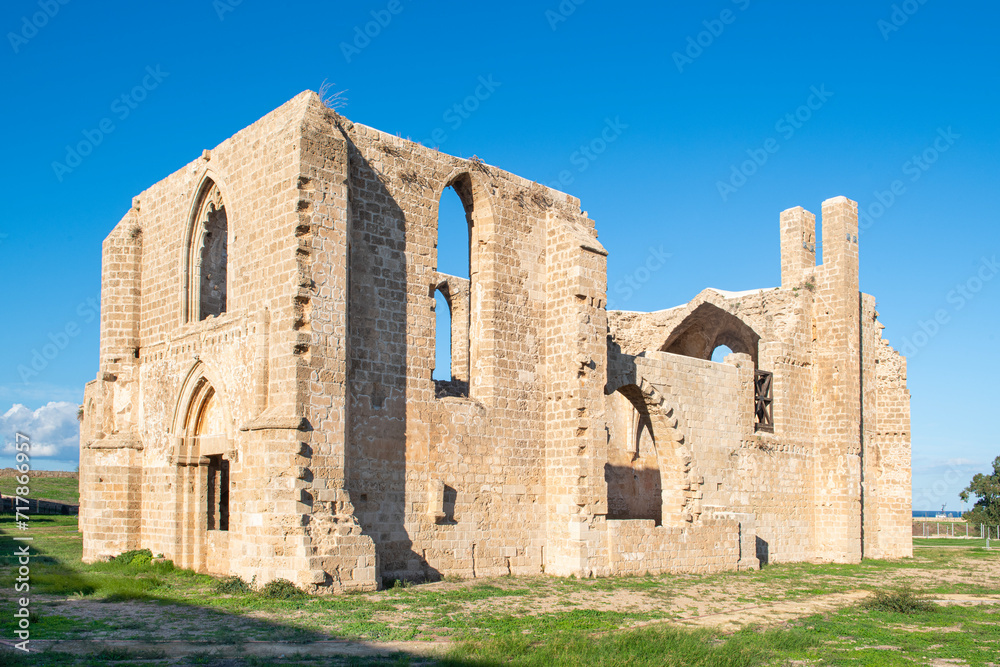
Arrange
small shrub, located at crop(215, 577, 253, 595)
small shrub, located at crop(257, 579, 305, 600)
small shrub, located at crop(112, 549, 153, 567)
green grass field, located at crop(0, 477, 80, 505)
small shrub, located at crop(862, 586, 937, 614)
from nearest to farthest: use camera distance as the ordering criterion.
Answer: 1. small shrub, located at crop(257, 579, 305, 600)
2. small shrub, located at crop(215, 577, 253, 595)
3. small shrub, located at crop(862, 586, 937, 614)
4. small shrub, located at crop(112, 549, 153, 567)
5. green grass field, located at crop(0, 477, 80, 505)

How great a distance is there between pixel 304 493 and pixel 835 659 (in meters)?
6.42

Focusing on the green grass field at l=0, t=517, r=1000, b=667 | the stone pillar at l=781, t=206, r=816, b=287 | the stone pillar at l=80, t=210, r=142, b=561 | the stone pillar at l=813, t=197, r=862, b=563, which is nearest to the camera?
the green grass field at l=0, t=517, r=1000, b=667

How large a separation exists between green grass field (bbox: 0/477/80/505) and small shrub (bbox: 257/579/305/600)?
22778 mm

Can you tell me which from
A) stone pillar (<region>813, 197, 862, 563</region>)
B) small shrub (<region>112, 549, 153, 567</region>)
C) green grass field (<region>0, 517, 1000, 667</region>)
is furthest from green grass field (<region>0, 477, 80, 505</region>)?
stone pillar (<region>813, 197, 862, 563</region>)

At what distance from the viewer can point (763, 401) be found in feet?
63.2

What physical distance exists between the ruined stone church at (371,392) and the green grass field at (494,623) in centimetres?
76

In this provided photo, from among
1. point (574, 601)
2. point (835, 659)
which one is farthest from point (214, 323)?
point (835, 659)

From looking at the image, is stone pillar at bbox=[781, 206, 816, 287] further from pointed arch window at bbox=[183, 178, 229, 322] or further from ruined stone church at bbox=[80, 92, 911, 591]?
pointed arch window at bbox=[183, 178, 229, 322]

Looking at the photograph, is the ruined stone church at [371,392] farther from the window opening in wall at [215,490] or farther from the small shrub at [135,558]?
the small shrub at [135,558]

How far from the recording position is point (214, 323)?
12836 mm

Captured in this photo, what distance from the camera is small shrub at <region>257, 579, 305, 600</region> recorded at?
10.1 meters

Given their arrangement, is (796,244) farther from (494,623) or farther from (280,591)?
(280,591)

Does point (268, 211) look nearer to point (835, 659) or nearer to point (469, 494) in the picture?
point (469, 494)

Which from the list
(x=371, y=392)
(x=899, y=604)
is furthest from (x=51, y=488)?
(x=899, y=604)
